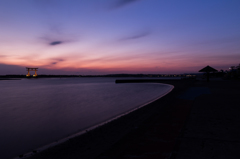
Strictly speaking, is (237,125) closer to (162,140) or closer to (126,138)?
(162,140)

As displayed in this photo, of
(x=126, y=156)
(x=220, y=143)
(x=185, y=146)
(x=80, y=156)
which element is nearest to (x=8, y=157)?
(x=80, y=156)

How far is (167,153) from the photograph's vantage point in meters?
3.58

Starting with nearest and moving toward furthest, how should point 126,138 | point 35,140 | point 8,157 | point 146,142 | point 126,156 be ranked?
point 126,156 < point 146,142 < point 126,138 < point 8,157 < point 35,140

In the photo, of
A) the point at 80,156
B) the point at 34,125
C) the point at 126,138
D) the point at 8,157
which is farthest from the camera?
the point at 34,125

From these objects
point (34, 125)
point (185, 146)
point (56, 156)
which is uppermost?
point (185, 146)

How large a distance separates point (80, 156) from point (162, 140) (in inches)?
82.3

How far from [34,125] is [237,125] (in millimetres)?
9126

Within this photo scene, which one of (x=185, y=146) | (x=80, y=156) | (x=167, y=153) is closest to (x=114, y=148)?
(x=80, y=156)

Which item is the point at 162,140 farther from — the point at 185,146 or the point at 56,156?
the point at 56,156

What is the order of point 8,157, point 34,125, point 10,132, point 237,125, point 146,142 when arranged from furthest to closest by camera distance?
point 34,125 → point 10,132 → point 237,125 → point 8,157 → point 146,142

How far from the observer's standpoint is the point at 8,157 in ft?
16.6

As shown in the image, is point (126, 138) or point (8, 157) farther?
point (8, 157)

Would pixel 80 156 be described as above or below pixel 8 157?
above

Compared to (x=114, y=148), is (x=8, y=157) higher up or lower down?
lower down
